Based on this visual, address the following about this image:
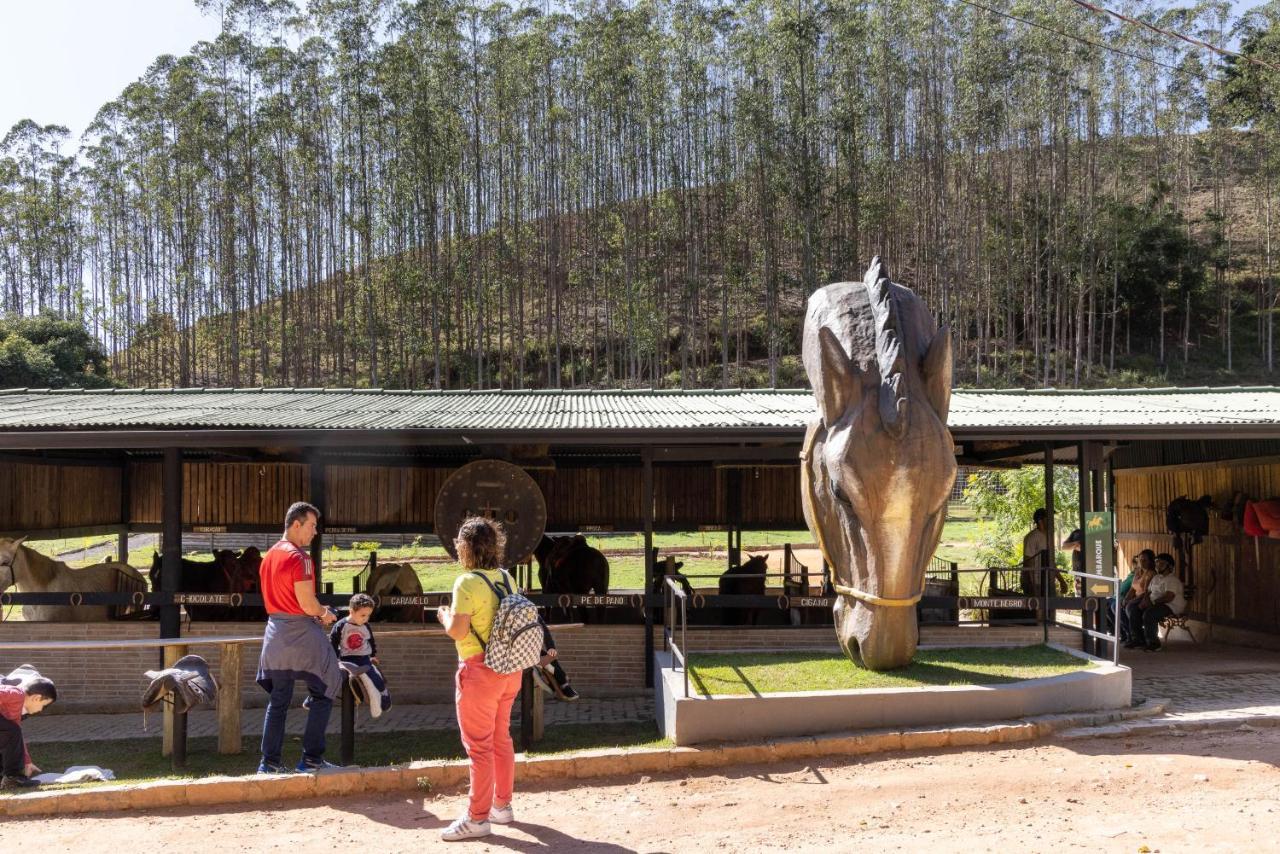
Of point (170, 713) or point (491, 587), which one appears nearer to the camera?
point (491, 587)

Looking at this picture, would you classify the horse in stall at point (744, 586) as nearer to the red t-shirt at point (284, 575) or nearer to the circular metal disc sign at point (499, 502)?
the circular metal disc sign at point (499, 502)

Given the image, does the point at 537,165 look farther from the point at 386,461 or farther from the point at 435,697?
the point at 435,697

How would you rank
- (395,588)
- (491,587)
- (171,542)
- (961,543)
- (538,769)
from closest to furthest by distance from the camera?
(491,587) → (538,769) → (171,542) → (395,588) → (961,543)

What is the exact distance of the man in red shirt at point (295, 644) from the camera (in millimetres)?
6840

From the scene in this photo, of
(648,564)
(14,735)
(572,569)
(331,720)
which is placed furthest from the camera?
(572,569)

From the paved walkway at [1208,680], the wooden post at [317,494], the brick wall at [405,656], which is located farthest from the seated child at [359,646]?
the paved walkway at [1208,680]

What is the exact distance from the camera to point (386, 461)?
12.8 m

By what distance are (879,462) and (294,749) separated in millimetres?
5159

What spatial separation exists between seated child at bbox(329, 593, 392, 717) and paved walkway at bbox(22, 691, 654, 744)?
1941 millimetres

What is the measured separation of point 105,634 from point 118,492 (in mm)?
3735

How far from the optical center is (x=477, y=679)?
19.0 ft

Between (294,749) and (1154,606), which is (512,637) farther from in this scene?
(1154,606)

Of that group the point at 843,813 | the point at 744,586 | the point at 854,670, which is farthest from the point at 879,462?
the point at 744,586

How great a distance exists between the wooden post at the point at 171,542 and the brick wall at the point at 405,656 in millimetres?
702
